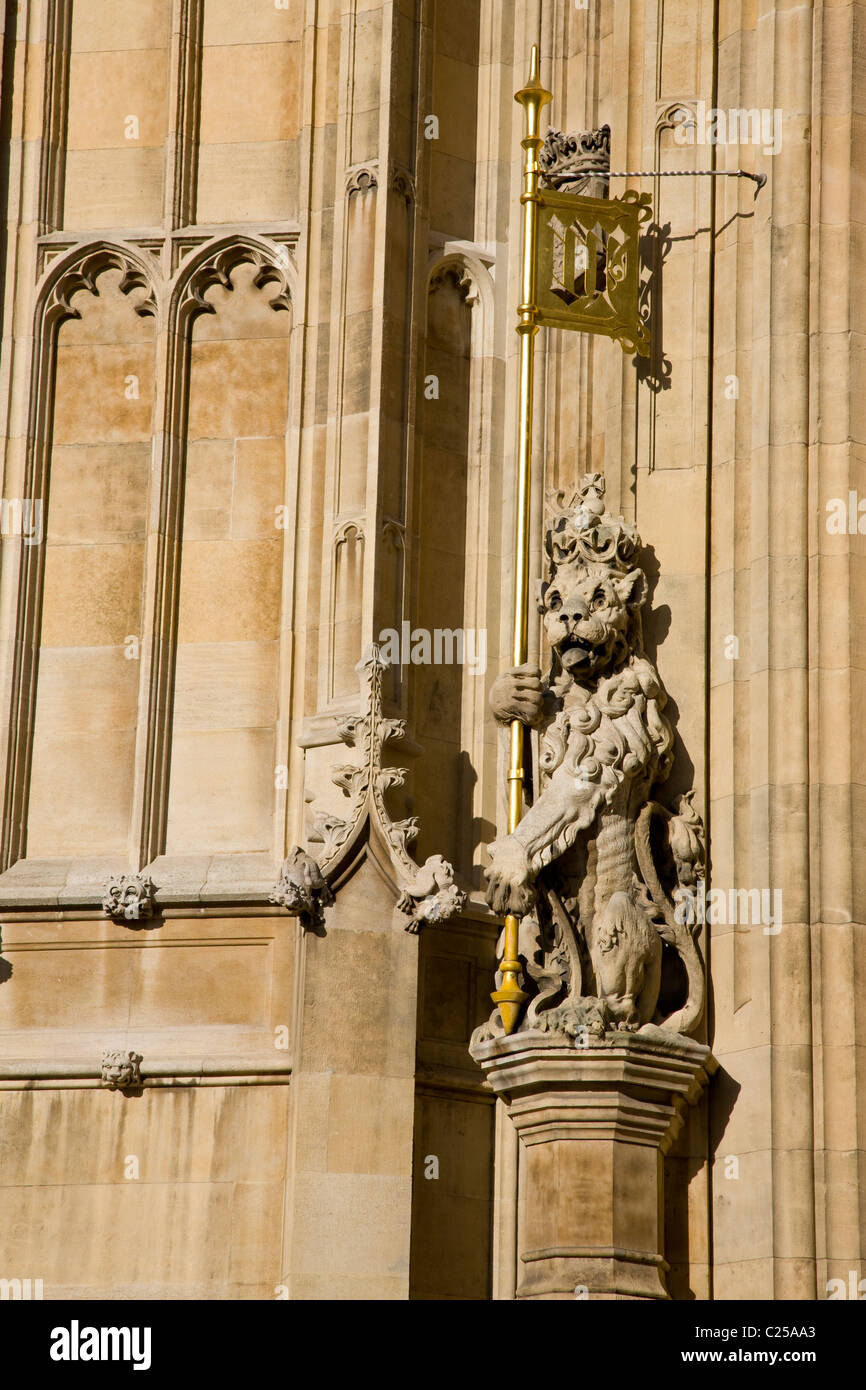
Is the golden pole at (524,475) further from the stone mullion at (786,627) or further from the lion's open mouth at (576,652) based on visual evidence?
the stone mullion at (786,627)

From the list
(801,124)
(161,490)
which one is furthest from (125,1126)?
(801,124)

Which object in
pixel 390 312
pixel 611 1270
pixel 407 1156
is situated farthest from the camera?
pixel 390 312

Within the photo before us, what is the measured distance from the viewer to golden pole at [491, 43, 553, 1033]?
10.2 meters

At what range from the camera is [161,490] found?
12.1 metres

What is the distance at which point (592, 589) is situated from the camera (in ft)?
34.6

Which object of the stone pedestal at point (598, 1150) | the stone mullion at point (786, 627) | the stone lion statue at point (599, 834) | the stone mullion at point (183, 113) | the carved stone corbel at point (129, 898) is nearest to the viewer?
the stone pedestal at point (598, 1150)

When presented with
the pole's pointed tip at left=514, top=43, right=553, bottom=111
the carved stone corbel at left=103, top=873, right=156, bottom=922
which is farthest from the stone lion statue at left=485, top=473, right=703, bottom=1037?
the pole's pointed tip at left=514, top=43, right=553, bottom=111

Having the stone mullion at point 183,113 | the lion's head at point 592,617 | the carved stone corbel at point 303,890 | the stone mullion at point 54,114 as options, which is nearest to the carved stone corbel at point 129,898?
the carved stone corbel at point 303,890

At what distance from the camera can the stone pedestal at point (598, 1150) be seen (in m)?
9.73

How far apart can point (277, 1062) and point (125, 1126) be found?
0.76m

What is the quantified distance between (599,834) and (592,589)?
1064 mm

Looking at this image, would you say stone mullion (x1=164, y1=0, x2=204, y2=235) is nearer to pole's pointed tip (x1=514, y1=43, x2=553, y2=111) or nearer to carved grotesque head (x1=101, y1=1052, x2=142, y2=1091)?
pole's pointed tip (x1=514, y1=43, x2=553, y2=111)

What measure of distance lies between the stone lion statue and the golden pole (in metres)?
0.10
